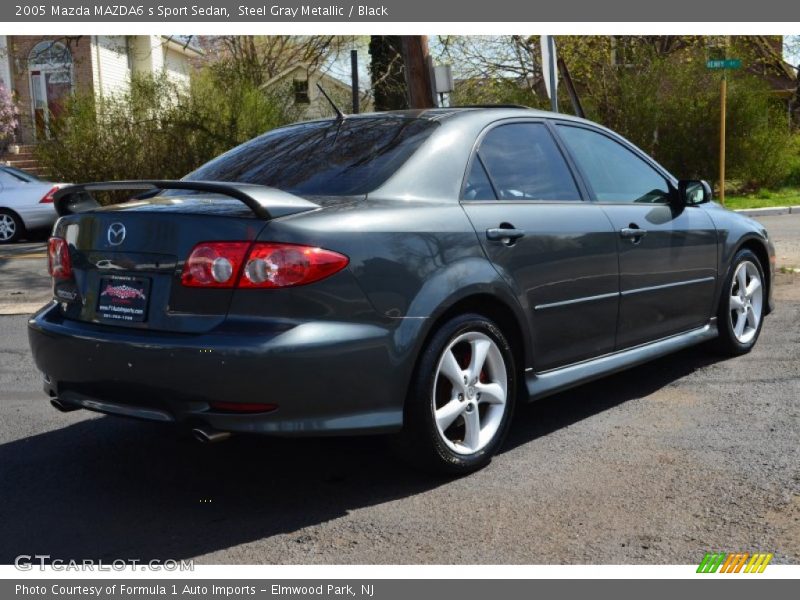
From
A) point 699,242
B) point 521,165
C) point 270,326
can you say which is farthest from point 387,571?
point 699,242

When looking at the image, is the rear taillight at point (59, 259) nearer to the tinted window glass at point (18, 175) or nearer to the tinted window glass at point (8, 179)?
the tinted window glass at point (8, 179)

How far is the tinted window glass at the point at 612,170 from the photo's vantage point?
5.12 m

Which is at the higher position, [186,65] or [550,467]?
[186,65]

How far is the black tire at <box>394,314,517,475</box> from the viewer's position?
3908 mm

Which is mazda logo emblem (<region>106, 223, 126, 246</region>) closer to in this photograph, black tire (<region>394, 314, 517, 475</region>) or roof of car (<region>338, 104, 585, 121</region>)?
black tire (<region>394, 314, 517, 475</region>)

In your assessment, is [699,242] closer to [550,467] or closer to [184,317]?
[550,467]

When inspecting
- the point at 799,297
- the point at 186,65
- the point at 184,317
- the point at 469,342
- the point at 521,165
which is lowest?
the point at 799,297

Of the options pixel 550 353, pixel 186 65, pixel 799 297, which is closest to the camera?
pixel 550 353

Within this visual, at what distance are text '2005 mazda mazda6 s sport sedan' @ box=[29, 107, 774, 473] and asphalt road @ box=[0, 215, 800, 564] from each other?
309mm

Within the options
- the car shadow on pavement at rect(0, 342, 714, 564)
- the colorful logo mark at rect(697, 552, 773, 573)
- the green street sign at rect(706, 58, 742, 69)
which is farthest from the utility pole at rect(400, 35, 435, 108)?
the colorful logo mark at rect(697, 552, 773, 573)

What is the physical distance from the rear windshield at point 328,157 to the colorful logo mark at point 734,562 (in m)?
1.90

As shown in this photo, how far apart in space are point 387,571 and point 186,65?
3730cm

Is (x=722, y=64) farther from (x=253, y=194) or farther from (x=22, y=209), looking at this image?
(x=253, y=194)

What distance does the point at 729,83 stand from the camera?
21047 millimetres
